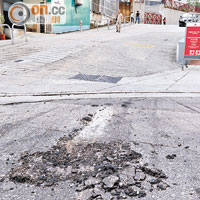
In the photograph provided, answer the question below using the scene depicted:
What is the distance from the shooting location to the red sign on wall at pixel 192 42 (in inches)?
413

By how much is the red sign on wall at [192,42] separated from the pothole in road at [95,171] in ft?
26.3

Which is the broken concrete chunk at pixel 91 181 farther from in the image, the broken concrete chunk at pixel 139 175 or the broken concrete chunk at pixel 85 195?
the broken concrete chunk at pixel 139 175

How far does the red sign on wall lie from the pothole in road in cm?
803

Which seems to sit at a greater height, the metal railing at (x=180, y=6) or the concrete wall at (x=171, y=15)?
the metal railing at (x=180, y=6)

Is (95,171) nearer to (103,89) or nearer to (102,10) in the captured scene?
(103,89)

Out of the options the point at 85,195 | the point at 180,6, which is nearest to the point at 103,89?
the point at 85,195

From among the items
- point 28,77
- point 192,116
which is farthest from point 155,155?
point 28,77

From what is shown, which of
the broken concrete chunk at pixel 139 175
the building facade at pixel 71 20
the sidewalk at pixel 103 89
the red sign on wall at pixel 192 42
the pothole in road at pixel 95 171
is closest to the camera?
the pothole in road at pixel 95 171

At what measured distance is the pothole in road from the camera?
2.91 metres

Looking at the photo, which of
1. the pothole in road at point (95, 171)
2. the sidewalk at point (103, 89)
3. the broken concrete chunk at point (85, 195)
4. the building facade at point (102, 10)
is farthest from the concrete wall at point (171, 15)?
the broken concrete chunk at point (85, 195)

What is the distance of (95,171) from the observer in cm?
326

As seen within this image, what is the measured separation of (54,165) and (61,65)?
7.63m

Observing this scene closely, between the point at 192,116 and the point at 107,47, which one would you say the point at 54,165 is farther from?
the point at 107,47

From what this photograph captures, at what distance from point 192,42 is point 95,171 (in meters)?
8.97
